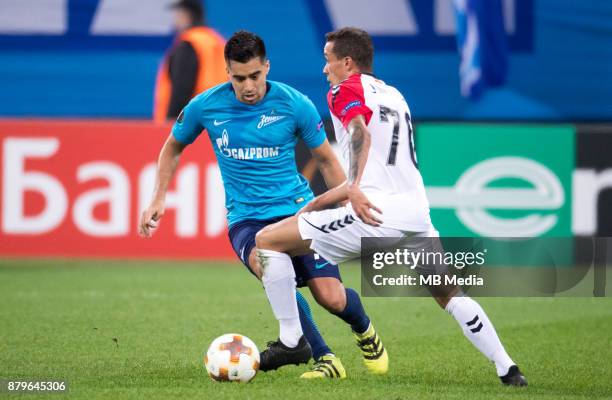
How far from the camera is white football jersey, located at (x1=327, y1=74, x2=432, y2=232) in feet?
19.7

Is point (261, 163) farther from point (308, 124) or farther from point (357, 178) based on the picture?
point (357, 178)

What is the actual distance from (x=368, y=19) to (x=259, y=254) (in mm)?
8926

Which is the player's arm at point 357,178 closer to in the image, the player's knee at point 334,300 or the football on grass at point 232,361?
the player's knee at point 334,300

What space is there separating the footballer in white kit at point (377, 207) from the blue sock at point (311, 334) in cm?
63

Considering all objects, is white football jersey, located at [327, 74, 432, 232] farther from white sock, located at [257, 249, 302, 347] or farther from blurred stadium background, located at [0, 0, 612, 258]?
blurred stadium background, located at [0, 0, 612, 258]

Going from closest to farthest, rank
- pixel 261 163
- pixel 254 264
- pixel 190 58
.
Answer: pixel 254 264
pixel 261 163
pixel 190 58

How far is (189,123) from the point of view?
6641mm

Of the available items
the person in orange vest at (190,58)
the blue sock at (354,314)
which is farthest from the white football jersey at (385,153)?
the person in orange vest at (190,58)

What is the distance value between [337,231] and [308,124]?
0.83 meters

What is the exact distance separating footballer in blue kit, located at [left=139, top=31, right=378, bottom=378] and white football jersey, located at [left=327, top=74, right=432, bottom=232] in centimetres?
57

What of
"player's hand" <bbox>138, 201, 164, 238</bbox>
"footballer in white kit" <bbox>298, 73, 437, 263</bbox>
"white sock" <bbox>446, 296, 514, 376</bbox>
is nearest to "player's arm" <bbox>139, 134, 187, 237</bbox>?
"player's hand" <bbox>138, 201, 164, 238</bbox>

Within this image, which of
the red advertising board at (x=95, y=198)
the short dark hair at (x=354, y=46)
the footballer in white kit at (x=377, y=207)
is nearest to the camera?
the footballer in white kit at (x=377, y=207)

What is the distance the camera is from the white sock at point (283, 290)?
6.19m

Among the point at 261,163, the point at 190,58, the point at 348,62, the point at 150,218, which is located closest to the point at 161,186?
the point at 150,218
